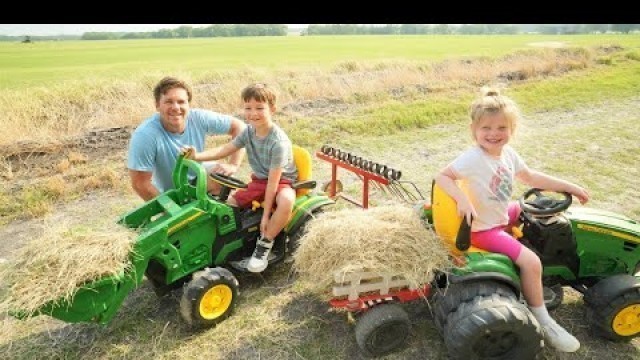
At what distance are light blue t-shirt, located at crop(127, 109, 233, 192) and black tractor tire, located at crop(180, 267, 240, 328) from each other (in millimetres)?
1337

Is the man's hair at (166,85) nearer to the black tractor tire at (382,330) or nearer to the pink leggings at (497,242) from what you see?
the black tractor tire at (382,330)

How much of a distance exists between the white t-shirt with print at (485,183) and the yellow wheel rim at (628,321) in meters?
1.03

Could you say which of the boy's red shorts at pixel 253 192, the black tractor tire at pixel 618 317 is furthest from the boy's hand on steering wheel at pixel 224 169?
the black tractor tire at pixel 618 317

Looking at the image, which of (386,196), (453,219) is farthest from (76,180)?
(453,219)

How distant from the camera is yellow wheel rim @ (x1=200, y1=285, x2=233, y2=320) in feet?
11.7

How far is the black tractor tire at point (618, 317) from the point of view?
3.18m

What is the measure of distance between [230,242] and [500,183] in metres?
2.22

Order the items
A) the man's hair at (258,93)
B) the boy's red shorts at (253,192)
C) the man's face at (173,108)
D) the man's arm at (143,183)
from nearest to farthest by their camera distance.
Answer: the man's hair at (258,93), the boy's red shorts at (253,192), the man's face at (173,108), the man's arm at (143,183)

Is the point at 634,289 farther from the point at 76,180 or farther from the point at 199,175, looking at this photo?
the point at 76,180

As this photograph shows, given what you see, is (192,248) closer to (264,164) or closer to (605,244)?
(264,164)

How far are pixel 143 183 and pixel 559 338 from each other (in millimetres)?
3619

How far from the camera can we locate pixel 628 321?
3.28 m

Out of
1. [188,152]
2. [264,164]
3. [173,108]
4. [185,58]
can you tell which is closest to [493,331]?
[264,164]

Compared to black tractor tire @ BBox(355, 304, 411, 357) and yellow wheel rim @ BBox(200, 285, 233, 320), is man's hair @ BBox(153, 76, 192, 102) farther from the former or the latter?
black tractor tire @ BBox(355, 304, 411, 357)
